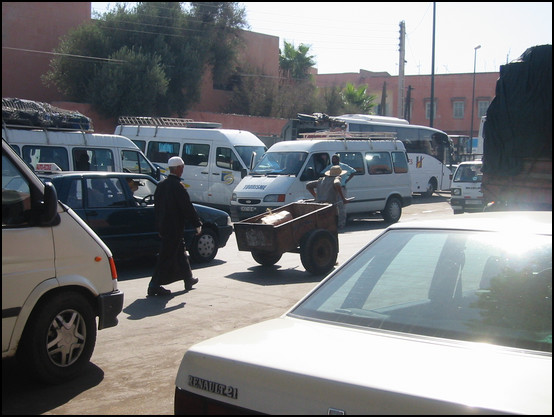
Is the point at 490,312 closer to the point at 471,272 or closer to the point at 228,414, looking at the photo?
the point at 471,272

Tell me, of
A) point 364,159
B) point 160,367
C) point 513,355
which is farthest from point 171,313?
point 364,159

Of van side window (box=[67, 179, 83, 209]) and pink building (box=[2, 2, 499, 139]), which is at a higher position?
pink building (box=[2, 2, 499, 139])

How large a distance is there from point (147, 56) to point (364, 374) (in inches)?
1213

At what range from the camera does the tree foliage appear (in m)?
30.7

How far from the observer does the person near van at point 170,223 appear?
8.56 m

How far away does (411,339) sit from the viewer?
2957 millimetres

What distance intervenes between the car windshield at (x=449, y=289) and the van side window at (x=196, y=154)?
56.3 feet

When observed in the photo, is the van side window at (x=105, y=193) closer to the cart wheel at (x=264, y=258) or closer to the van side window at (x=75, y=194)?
the van side window at (x=75, y=194)

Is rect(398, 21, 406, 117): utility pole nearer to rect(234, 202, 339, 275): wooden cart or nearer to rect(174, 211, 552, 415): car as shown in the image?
rect(234, 202, 339, 275): wooden cart

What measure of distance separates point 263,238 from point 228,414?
7.27 meters

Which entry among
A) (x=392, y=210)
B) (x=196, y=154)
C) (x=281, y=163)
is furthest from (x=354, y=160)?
(x=196, y=154)

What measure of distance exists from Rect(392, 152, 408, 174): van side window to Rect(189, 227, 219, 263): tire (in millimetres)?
9184

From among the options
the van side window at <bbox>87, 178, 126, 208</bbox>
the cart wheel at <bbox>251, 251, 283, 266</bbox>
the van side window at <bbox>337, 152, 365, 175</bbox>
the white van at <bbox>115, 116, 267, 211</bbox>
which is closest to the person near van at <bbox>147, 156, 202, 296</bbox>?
the van side window at <bbox>87, 178, 126, 208</bbox>

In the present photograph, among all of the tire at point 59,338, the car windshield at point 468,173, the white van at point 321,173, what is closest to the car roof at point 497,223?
the tire at point 59,338
